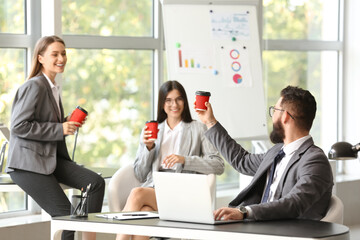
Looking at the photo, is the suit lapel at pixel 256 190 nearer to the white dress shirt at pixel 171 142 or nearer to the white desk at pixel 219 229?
the white desk at pixel 219 229

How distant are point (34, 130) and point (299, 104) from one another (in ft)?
5.11

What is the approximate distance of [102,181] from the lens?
13.5 feet

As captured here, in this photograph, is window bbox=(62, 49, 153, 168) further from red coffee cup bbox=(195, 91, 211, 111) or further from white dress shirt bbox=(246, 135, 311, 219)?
white dress shirt bbox=(246, 135, 311, 219)

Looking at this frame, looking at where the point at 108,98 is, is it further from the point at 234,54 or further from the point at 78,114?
the point at 78,114

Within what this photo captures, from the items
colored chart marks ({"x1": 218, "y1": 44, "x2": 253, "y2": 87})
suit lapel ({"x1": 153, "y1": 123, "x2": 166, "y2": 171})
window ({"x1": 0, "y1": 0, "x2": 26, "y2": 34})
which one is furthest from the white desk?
colored chart marks ({"x1": 218, "y1": 44, "x2": 253, "y2": 87})

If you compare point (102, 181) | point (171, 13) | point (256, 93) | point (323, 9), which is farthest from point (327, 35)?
point (102, 181)

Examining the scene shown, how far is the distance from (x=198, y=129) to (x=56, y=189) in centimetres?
104

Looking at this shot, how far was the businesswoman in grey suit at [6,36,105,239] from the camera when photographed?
383 cm

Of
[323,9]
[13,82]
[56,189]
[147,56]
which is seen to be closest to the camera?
[56,189]

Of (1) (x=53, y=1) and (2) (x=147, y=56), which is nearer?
(1) (x=53, y=1)

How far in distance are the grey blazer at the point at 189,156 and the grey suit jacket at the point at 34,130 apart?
0.58m

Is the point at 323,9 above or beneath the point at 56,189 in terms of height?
above

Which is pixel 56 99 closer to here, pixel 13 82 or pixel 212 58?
pixel 13 82

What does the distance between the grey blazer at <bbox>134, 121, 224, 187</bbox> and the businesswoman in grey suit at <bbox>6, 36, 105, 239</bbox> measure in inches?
14.0
